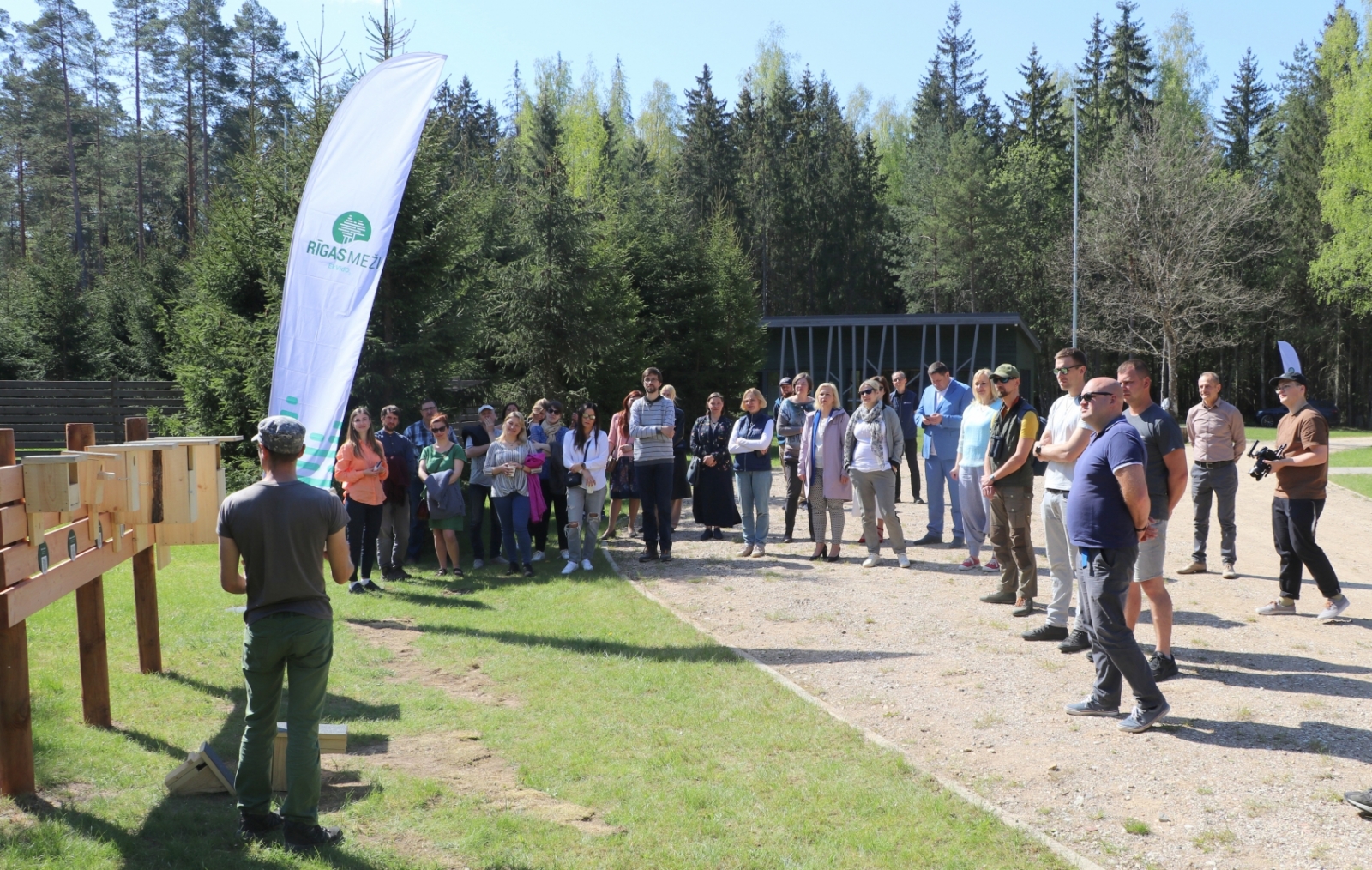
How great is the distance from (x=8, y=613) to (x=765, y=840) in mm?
3521

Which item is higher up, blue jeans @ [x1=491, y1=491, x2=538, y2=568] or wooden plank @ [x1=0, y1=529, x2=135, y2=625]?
wooden plank @ [x1=0, y1=529, x2=135, y2=625]

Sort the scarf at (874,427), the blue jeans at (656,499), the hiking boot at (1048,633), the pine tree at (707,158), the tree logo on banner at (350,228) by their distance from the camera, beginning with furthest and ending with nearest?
the pine tree at (707,158) < the blue jeans at (656,499) < the scarf at (874,427) < the tree logo on banner at (350,228) < the hiking boot at (1048,633)

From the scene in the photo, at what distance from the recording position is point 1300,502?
807 centimetres

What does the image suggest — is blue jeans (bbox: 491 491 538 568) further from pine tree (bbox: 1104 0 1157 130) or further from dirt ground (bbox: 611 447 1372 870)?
pine tree (bbox: 1104 0 1157 130)

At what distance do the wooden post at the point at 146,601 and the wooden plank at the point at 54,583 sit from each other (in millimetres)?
785

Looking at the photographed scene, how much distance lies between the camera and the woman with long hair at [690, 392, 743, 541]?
11953 millimetres

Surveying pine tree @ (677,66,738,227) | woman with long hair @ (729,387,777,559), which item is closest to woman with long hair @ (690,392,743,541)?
woman with long hair @ (729,387,777,559)

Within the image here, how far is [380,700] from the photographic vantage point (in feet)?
21.7

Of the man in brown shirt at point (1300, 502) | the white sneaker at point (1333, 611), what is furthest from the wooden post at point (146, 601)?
the white sneaker at point (1333, 611)

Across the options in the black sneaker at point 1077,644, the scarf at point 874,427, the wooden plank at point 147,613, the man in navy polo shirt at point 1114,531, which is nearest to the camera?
the man in navy polo shirt at point 1114,531

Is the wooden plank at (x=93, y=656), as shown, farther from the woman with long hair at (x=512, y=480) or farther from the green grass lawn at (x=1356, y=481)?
the green grass lawn at (x=1356, y=481)

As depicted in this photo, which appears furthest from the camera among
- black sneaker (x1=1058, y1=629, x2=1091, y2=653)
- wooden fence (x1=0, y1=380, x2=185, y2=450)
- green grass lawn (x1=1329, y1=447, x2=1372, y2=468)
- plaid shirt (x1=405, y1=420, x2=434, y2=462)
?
green grass lawn (x1=1329, y1=447, x2=1372, y2=468)

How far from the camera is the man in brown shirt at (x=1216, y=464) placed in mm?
9844

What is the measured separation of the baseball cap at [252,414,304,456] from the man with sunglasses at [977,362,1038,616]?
557 cm
